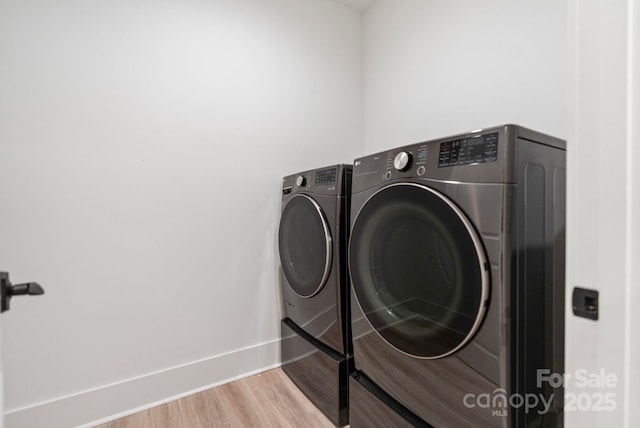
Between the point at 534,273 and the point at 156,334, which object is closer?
the point at 534,273

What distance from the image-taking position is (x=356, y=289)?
119cm

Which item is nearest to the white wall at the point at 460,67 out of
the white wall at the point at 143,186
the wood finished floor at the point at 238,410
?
the white wall at the point at 143,186

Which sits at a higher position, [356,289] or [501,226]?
[501,226]

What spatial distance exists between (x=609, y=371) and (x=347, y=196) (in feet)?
3.25

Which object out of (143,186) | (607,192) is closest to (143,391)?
(143,186)

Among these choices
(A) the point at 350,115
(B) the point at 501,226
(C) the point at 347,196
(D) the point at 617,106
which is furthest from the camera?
(A) the point at 350,115

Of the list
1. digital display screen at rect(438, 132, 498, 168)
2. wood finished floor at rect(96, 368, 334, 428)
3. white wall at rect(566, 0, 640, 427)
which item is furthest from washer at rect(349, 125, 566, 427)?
wood finished floor at rect(96, 368, 334, 428)

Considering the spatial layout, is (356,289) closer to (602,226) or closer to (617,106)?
(602,226)

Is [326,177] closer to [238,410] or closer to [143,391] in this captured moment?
Result: [238,410]

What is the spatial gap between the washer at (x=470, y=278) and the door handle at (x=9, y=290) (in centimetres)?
95

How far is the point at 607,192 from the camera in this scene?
0.48 meters

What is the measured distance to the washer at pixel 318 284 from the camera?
1328mm

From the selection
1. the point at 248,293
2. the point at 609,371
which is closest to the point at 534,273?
the point at 609,371

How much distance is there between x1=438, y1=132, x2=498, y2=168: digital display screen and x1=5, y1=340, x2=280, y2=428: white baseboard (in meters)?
1.52
